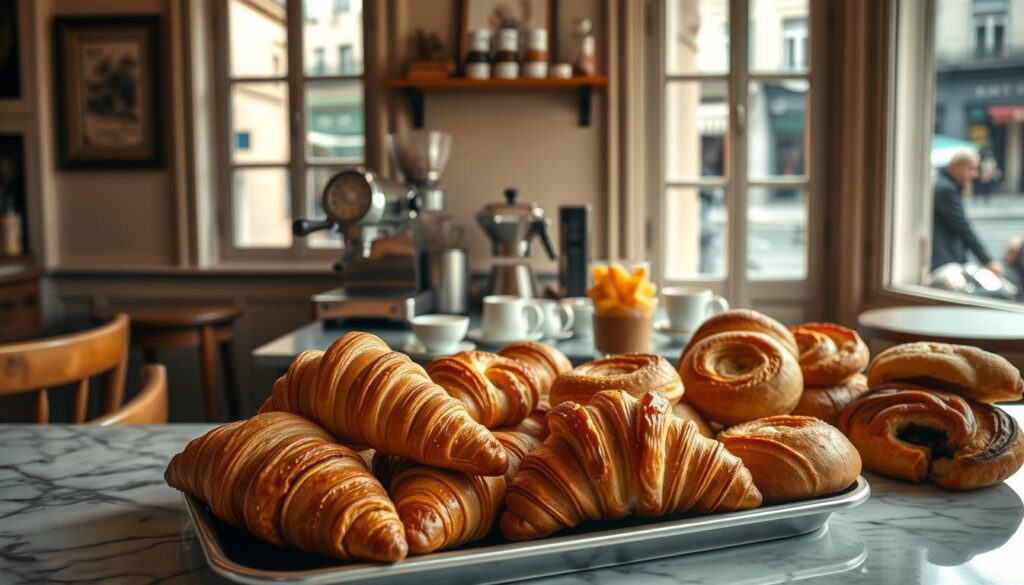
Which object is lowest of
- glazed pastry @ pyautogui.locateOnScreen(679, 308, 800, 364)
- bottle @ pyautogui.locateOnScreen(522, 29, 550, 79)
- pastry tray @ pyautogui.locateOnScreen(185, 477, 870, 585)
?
pastry tray @ pyautogui.locateOnScreen(185, 477, 870, 585)

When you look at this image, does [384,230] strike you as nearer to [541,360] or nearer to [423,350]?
[423,350]

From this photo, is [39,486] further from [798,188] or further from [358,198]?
[798,188]

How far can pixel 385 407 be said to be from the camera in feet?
2.02

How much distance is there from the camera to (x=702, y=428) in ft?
2.64

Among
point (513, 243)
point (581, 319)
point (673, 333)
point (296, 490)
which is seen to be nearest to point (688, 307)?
point (673, 333)

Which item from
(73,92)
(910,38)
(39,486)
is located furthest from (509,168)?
(39,486)

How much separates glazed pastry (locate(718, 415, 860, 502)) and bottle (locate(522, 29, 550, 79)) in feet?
9.47

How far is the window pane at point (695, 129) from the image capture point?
373 centimetres

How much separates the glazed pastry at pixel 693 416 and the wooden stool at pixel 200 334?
2.88 m

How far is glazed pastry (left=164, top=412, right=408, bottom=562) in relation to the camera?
545 mm

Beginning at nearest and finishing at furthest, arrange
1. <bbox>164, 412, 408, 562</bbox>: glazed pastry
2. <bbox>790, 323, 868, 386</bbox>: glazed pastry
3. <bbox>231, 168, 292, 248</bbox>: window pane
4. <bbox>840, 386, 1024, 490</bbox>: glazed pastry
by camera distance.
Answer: <bbox>164, 412, 408, 562</bbox>: glazed pastry, <bbox>840, 386, 1024, 490</bbox>: glazed pastry, <bbox>790, 323, 868, 386</bbox>: glazed pastry, <bbox>231, 168, 292, 248</bbox>: window pane

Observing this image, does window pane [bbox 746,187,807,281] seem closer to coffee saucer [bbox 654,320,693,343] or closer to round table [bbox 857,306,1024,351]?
round table [bbox 857,306,1024,351]

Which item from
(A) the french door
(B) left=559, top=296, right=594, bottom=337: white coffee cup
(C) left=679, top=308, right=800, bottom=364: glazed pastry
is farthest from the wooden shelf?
Result: (C) left=679, top=308, right=800, bottom=364: glazed pastry

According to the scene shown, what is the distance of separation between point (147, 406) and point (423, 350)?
0.84m
